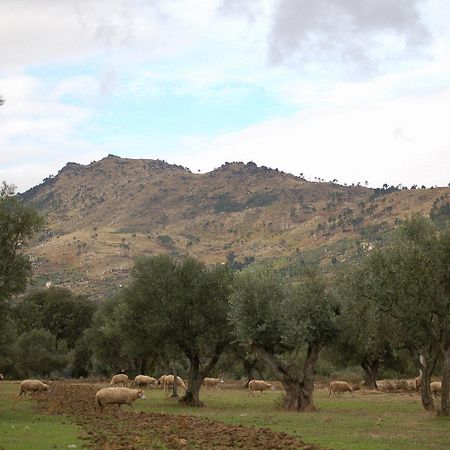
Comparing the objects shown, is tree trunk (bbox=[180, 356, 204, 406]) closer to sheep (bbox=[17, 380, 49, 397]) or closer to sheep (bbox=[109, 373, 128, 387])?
sheep (bbox=[17, 380, 49, 397])

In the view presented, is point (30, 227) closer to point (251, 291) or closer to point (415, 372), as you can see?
point (251, 291)

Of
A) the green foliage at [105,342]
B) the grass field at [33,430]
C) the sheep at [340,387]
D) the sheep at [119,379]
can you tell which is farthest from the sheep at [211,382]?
the grass field at [33,430]

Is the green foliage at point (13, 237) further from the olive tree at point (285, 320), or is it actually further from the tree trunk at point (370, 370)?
the tree trunk at point (370, 370)

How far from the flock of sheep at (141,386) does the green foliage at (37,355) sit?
28.6 meters

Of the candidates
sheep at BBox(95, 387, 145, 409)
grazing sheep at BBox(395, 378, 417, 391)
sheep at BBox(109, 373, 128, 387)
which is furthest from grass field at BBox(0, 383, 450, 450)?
grazing sheep at BBox(395, 378, 417, 391)

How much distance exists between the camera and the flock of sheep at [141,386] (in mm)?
38263

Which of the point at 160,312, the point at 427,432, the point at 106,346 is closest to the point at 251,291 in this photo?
the point at 160,312

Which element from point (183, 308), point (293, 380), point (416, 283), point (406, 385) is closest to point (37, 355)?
point (406, 385)

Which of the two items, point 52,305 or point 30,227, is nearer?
point 30,227

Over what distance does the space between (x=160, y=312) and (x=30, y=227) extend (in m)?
13.3

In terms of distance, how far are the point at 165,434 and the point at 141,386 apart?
141ft

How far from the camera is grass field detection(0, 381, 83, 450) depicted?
22.4 m

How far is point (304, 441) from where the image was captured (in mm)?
24375

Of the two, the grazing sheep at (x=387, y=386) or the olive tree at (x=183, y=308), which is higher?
the olive tree at (x=183, y=308)
